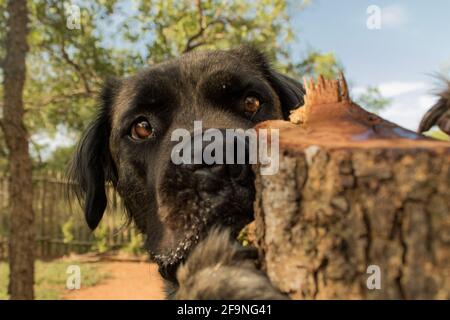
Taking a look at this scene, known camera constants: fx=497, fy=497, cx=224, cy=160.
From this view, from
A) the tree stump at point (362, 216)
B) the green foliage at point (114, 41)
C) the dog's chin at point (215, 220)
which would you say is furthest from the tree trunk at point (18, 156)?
the tree stump at point (362, 216)

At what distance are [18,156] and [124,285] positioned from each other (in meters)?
7.21

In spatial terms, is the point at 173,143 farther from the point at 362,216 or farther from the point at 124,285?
the point at 124,285

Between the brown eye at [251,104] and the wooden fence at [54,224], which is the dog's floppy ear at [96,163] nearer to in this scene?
the brown eye at [251,104]

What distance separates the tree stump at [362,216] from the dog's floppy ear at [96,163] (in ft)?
12.0

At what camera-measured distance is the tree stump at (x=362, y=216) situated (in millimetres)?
1610

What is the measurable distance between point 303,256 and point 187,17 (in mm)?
10164

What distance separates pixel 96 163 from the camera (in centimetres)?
536

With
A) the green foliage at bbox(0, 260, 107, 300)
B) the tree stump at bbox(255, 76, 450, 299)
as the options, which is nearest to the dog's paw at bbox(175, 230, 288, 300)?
the tree stump at bbox(255, 76, 450, 299)

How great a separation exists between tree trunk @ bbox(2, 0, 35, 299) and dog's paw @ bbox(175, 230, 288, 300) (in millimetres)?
9197

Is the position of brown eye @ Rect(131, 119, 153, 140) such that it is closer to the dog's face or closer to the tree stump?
the dog's face

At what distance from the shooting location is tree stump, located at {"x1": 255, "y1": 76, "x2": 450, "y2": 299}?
1.61 m
